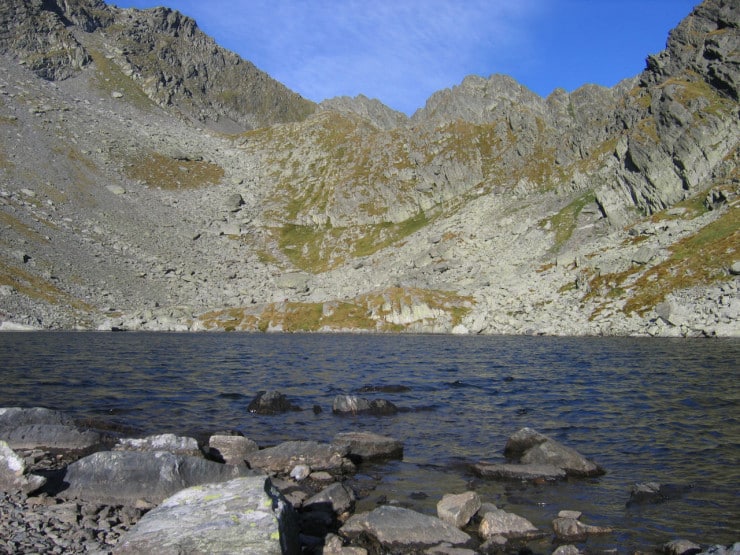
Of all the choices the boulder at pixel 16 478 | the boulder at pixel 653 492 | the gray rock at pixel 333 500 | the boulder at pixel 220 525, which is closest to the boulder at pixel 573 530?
the boulder at pixel 653 492

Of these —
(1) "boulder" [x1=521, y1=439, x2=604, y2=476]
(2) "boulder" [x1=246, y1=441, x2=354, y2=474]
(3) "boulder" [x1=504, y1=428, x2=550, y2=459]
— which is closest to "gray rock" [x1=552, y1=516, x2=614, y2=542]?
(1) "boulder" [x1=521, y1=439, x2=604, y2=476]

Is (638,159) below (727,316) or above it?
above

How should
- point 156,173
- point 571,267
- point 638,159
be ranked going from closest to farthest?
1. point 571,267
2. point 638,159
3. point 156,173

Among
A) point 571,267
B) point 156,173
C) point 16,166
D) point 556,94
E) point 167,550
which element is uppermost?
point 556,94

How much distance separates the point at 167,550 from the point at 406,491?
746cm

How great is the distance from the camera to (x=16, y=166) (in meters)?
135

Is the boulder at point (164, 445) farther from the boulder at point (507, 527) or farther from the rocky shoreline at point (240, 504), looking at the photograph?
the boulder at point (507, 527)

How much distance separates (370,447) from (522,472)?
17.1 ft

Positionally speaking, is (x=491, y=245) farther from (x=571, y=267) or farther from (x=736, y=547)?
(x=736, y=547)

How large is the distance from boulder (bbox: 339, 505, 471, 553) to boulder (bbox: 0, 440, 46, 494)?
7594 mm

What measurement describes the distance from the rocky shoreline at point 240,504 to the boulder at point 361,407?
23.7 ft

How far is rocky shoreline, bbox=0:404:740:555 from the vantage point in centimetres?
945

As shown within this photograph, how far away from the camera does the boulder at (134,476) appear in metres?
12.5

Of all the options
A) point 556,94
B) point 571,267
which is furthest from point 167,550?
point 556,94
